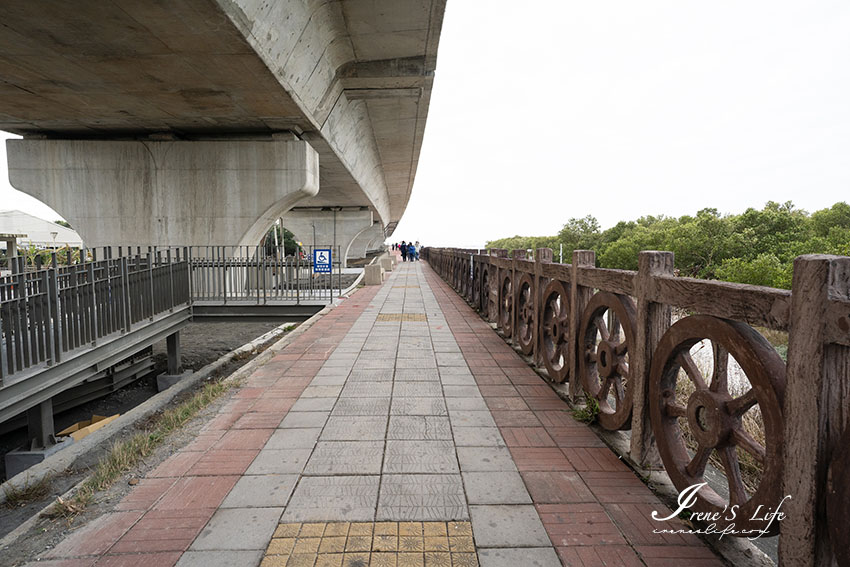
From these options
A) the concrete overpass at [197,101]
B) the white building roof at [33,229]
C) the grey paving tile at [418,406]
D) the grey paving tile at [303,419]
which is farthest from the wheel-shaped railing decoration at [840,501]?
the white building roof at [33,229]

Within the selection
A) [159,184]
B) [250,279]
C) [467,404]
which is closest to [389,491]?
[467,404]

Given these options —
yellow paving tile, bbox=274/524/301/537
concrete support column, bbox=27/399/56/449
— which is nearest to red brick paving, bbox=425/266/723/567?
yellow paving tile, bbox=274/524/301/537

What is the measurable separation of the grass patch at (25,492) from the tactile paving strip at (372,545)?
3.62 m

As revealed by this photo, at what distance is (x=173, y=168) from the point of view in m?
12.0

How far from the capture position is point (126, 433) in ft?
19.7

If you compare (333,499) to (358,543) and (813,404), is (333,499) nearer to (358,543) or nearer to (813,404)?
(358,543)

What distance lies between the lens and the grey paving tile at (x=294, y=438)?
3378 millimetres

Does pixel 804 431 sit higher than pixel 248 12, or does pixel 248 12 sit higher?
pixel 248 12

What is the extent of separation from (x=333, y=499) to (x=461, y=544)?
0.80 meters

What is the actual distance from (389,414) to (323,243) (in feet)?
108

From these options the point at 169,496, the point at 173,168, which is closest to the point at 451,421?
the point at 169,496

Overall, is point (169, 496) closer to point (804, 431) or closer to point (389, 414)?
point (389, 414)

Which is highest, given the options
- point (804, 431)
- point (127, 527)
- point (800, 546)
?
point (804, 431)

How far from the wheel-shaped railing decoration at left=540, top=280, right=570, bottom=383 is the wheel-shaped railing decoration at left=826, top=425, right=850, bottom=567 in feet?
8.76
